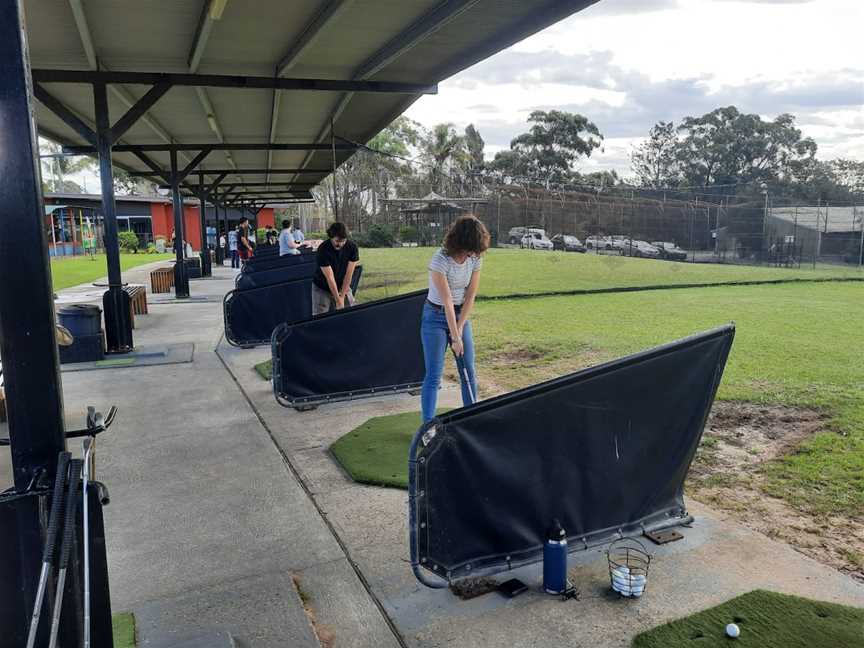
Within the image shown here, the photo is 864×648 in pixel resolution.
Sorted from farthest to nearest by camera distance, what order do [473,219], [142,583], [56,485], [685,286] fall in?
1. [685,286]
2. [473,219]
3. [142,583]
4. [56,485]

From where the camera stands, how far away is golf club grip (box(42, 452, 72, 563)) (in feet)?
5.98

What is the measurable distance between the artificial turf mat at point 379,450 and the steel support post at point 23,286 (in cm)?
256

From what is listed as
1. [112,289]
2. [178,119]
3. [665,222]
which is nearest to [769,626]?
[112,289]

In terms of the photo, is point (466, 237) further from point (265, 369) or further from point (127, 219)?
point (127, 219)

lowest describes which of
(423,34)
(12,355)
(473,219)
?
(12,355)

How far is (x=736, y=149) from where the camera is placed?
199 ft

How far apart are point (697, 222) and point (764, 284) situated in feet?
19.1

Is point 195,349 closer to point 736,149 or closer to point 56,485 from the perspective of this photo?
point 56,485

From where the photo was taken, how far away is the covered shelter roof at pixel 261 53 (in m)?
5.14

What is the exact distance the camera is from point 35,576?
6.74 ft

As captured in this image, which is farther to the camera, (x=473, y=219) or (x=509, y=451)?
(x=473, y=219)

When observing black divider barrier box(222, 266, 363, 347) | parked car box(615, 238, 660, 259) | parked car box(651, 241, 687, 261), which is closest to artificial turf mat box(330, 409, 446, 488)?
black divider barrier box(222, 266, 363, 347)

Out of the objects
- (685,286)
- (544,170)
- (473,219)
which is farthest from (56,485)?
(544,170)

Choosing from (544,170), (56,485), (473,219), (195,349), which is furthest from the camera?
(544,170)
